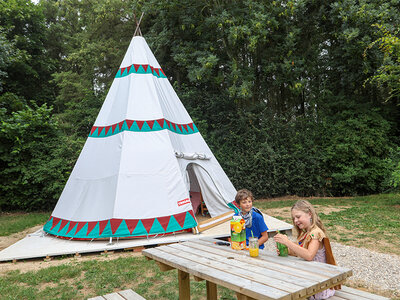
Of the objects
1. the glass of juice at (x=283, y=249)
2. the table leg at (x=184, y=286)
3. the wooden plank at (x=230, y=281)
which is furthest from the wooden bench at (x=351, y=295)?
the table leg at (x=184, y=286)

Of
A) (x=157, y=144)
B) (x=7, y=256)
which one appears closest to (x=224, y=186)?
(x=157, y=144)

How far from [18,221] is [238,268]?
344 inches

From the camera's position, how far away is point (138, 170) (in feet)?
19.1

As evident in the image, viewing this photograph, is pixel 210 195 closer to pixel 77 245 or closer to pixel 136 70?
pixel 77 245

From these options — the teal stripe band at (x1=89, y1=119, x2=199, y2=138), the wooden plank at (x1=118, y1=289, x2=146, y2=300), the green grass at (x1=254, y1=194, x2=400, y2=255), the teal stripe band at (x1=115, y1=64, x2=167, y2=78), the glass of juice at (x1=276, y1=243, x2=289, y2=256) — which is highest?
the teal stripe band at (x1=115, y1=64, x2=167, y2=78)

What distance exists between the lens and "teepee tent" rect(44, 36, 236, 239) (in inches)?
218

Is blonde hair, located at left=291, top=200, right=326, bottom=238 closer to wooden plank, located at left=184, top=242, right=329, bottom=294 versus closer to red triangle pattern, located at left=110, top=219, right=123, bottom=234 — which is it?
wooden plank, located at left=184, top=242, right=329, bottom=294

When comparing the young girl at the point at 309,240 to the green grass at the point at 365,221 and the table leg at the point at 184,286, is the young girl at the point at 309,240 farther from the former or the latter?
the green grass at the point at 365,221

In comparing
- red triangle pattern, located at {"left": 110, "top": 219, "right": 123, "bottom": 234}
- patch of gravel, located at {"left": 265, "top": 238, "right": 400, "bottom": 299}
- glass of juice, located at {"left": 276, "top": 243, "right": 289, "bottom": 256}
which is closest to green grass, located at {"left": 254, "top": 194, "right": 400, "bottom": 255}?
patch of gravel, located at {"left": 265, "top": 238, "right": 400, "bottom": 299}

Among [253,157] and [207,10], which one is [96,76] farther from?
[253,157]

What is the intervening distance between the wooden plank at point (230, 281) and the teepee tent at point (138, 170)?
323 centimetres

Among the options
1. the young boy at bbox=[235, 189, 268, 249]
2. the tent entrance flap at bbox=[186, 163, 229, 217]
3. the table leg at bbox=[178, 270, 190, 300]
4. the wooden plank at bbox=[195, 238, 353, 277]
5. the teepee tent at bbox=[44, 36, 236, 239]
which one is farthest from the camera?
the tent entrance flap at bbox=[186, 163, 229, 217]

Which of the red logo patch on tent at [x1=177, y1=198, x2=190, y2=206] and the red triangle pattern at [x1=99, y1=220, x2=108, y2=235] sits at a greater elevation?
the red logo patch on tent at [x1=177, y1=198, x2=190, y2=206]

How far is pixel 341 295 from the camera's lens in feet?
6.91
